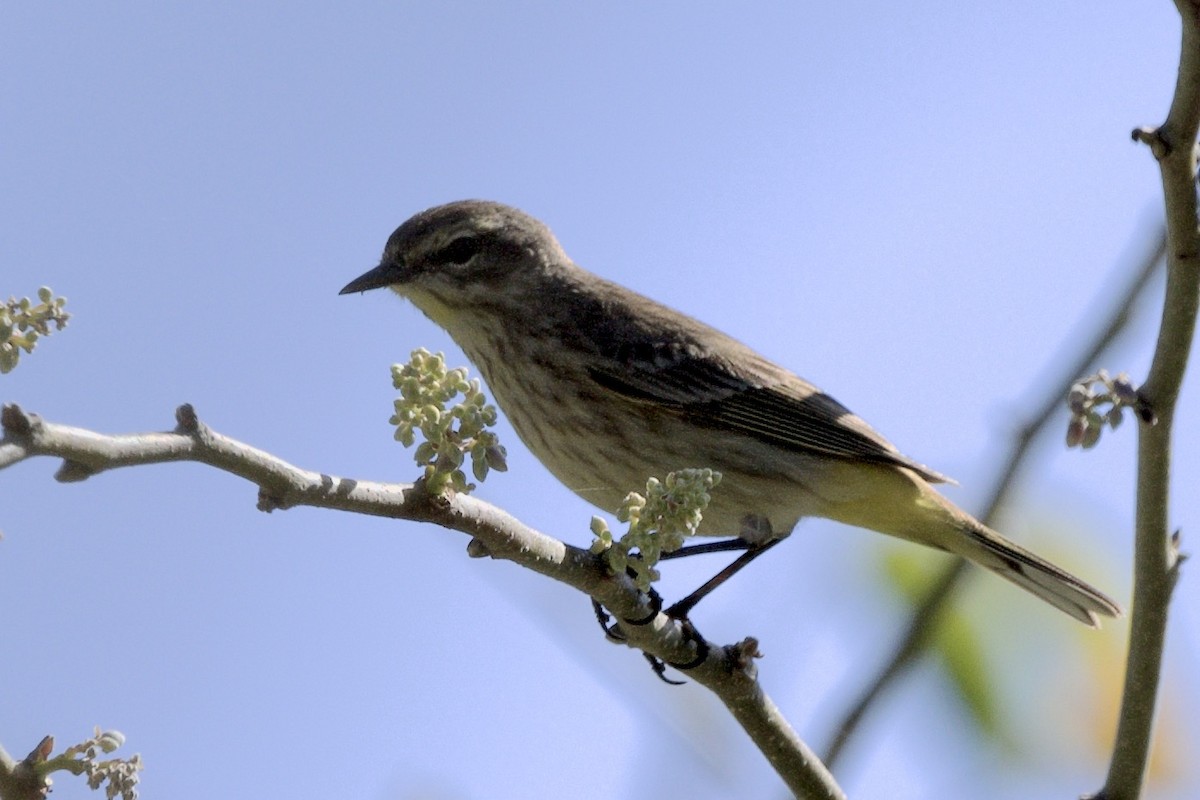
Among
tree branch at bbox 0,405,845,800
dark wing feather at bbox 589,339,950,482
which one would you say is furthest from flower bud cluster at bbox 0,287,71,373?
dark wing feather at bbox 589,339,950,482

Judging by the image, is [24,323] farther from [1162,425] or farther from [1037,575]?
[1037,575]

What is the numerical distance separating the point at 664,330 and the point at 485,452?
3.84 meters

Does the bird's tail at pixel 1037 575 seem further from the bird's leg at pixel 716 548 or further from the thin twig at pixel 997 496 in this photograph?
the thin twig at pixel 997 496

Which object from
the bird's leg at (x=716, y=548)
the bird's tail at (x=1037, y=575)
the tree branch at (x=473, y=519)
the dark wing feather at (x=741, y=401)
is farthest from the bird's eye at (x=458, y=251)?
the tree branch at (x=473, y=519)

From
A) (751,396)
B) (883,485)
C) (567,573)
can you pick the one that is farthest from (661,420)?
(567,573)

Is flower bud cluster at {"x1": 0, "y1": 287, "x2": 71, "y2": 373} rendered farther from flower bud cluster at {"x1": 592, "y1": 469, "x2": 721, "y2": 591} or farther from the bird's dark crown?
the bird's dark crown

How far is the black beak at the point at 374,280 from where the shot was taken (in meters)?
6.48

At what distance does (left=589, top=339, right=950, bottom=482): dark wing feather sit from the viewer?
6.12m

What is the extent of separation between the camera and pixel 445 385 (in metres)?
2.85

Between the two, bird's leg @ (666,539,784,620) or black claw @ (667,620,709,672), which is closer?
black claw @ (667,620,709,672)

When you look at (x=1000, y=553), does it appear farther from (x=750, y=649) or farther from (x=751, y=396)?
(x=750, y=649)

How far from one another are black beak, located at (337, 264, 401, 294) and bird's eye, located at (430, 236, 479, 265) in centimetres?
22

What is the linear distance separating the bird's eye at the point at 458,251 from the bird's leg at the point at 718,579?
1.98 meters

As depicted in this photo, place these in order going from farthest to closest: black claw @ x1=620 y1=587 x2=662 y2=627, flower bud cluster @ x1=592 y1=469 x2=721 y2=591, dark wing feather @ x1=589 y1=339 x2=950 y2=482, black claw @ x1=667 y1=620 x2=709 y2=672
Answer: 1. dark wing feather @ x1=589 y1=339 x2=950 y2=482
2. black claw @ x1=667 y1=620 x2=709 y2=672
3. black claw @ x1=620 y1=587 x2=662 y2=627
4. flower bud cluster @ x1=592 y1=469 x2=721 y2=591
